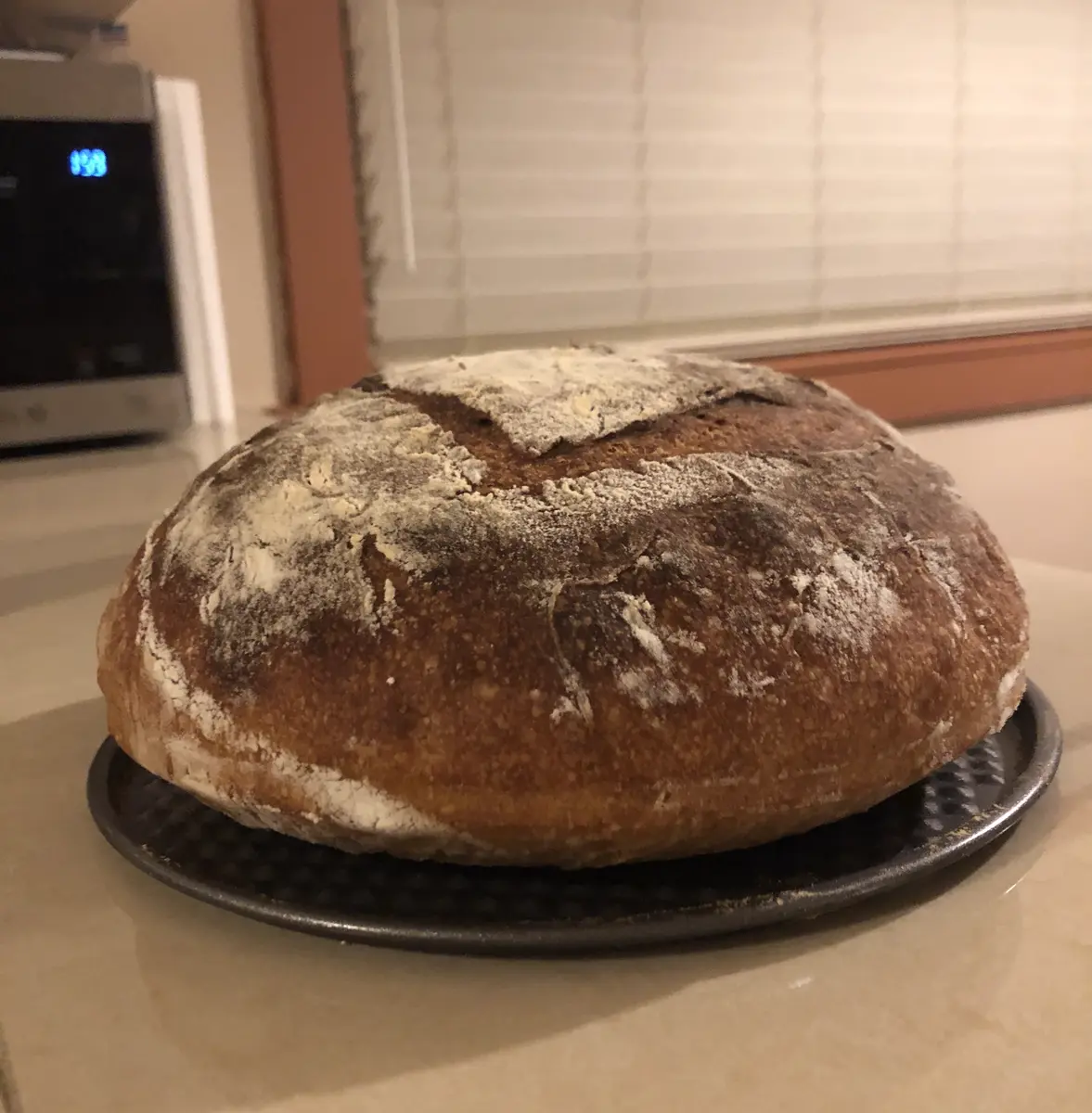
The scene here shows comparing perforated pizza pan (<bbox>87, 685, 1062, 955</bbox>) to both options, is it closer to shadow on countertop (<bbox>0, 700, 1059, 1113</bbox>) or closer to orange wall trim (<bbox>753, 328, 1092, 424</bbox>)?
shadow on countertop (<bbox>0, 700, 1059, 1113</bbox>)

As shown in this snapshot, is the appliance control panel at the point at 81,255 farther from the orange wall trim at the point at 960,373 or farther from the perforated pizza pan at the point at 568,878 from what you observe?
the orange wall trim at the point at 960,373

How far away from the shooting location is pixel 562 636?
1.40 ft

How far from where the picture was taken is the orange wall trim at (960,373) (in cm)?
240

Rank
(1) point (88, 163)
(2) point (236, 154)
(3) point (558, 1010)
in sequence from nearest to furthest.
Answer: (3) point (558, 1010)
(1) point (88, 163)
(2) point (236, 154)

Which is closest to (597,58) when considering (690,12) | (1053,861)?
(690,12)

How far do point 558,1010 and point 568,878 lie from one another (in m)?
0.07

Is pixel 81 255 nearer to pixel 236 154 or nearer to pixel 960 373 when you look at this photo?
pixel 236 154

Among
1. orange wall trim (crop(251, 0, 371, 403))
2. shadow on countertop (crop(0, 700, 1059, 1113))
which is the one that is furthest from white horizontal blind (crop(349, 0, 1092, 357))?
shadow on countertop (crop(0, 700, 1059, 1113))

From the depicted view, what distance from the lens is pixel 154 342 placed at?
58.8 inches

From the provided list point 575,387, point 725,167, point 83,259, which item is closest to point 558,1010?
point 575,387

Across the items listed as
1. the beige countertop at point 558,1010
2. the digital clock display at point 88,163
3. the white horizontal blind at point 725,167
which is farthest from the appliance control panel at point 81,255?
the beige countertop at point 558,1010

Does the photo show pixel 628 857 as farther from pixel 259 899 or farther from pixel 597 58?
pixel 597 58

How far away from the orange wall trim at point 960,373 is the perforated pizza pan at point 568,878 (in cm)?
191

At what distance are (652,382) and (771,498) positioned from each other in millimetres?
115
